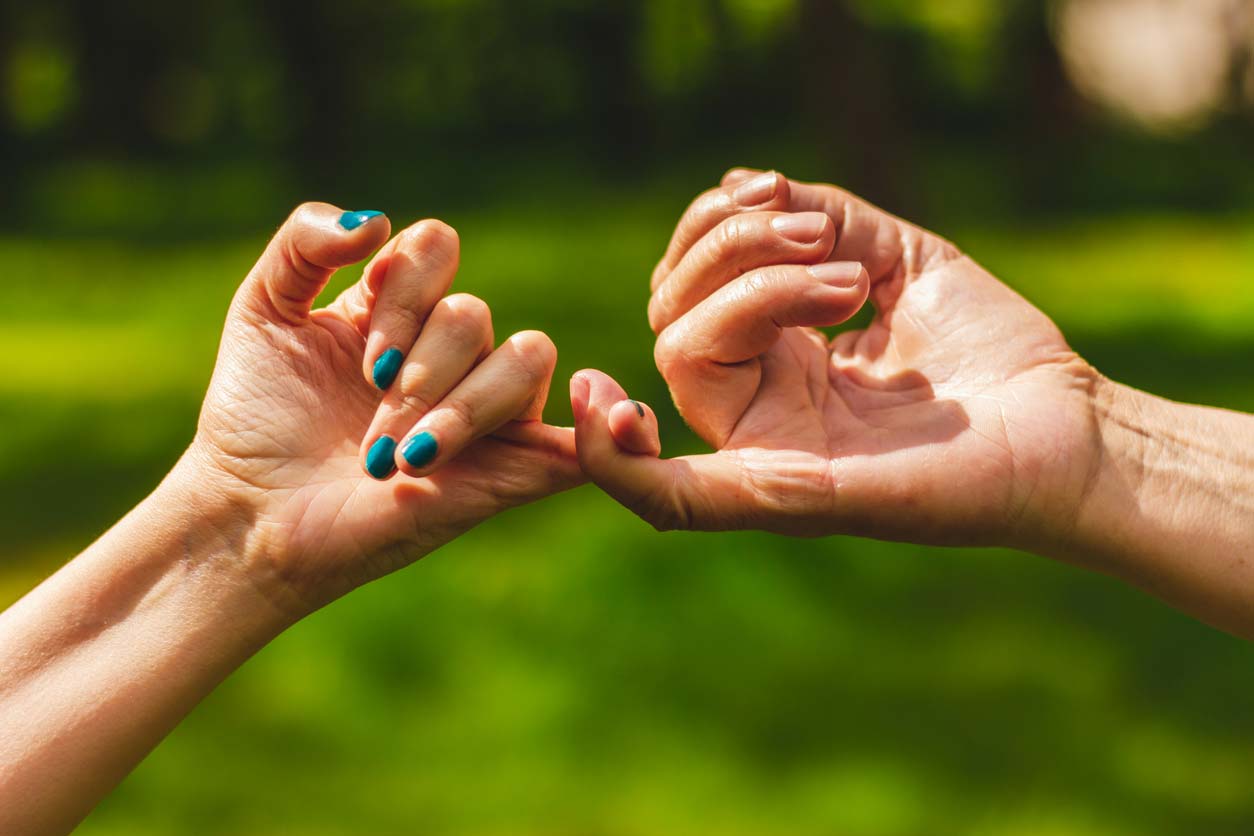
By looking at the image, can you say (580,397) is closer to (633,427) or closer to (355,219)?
(633,427)

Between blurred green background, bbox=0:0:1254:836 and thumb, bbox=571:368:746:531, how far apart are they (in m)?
2.57

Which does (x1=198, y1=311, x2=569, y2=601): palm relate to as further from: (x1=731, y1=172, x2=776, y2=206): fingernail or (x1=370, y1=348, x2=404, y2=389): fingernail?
(x1=731, y1=172, x2=776, y2=206): fingernail

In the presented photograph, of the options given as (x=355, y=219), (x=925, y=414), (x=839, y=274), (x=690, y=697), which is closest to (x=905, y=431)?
(x=925, y=414)

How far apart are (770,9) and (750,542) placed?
20.0 m

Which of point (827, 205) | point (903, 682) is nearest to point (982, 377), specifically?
point (827, 205)

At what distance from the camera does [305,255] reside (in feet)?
7.40

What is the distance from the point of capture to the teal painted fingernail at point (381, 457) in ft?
7.20

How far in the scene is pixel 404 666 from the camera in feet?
18.7

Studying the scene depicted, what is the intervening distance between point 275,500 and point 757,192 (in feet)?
3.98

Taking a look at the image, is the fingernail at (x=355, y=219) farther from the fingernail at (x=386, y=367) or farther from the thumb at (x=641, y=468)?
the thumb at (x=641, y=468)

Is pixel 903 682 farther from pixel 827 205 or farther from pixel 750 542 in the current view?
pixel 827 205

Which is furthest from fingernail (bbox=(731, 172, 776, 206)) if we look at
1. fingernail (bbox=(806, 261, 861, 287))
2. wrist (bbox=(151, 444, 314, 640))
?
wrist (bbox=(151, 444, 314, 640))

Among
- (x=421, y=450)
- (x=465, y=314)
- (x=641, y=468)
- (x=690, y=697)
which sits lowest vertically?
(x=690, y=697)

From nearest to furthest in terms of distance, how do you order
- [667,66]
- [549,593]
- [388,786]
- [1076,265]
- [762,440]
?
[762,440]
[388,786]
[549,593]
[1076,265]
[667,66]
